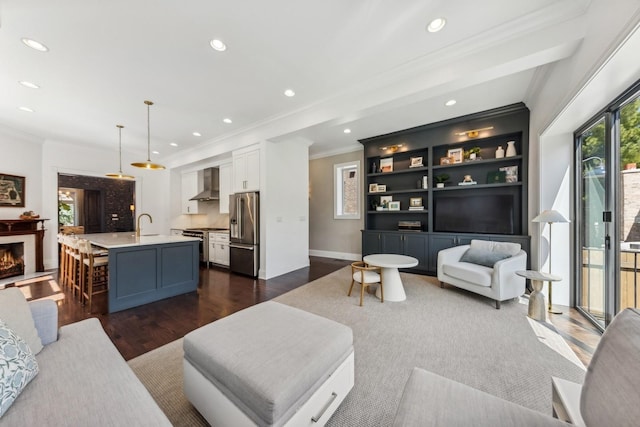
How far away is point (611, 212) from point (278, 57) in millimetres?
3691

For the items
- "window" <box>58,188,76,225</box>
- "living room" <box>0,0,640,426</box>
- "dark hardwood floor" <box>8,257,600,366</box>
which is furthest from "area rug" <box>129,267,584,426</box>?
"window" <box>58,188,76,225</box>

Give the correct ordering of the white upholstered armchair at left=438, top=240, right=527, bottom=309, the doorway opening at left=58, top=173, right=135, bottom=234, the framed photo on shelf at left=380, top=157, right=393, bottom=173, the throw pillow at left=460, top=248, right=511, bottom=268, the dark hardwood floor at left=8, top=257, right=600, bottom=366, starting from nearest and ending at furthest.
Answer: the dark hardwood floor at left=8, top=257, right=600, bottom=366 → the white upholstered armchair at left=438, top=240, right=527, bottom=309 → the throw pillow at left=460, top=248, right=511, bottom=268 → the framed photo on shelf at left=380, top=157, right=393, bottom=173 → the doorway opening at left=58, top=173, right=135, bottom=234

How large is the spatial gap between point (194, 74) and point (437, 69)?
2.87 m

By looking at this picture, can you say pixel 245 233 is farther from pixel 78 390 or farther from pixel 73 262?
pixel 78 390

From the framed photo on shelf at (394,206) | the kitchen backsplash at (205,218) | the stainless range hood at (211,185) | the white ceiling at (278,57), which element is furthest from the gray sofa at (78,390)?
the kitchen backsplash at (205,218)

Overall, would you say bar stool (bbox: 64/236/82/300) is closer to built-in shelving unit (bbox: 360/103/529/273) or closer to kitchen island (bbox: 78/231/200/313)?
kitchen island (bbox: 78/231/200/313)

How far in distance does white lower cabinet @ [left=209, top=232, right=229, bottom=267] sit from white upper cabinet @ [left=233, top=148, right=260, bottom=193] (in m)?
1.15

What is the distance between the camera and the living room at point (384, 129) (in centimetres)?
195

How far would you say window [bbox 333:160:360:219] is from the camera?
5.76 metres

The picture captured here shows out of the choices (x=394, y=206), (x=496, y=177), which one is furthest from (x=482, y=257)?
(x=394, y=206)

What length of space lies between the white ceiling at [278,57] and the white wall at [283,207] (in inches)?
28.8

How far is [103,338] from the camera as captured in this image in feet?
4.50

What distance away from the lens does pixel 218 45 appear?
2324 mm

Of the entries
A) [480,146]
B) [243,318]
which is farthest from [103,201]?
[480,146]
